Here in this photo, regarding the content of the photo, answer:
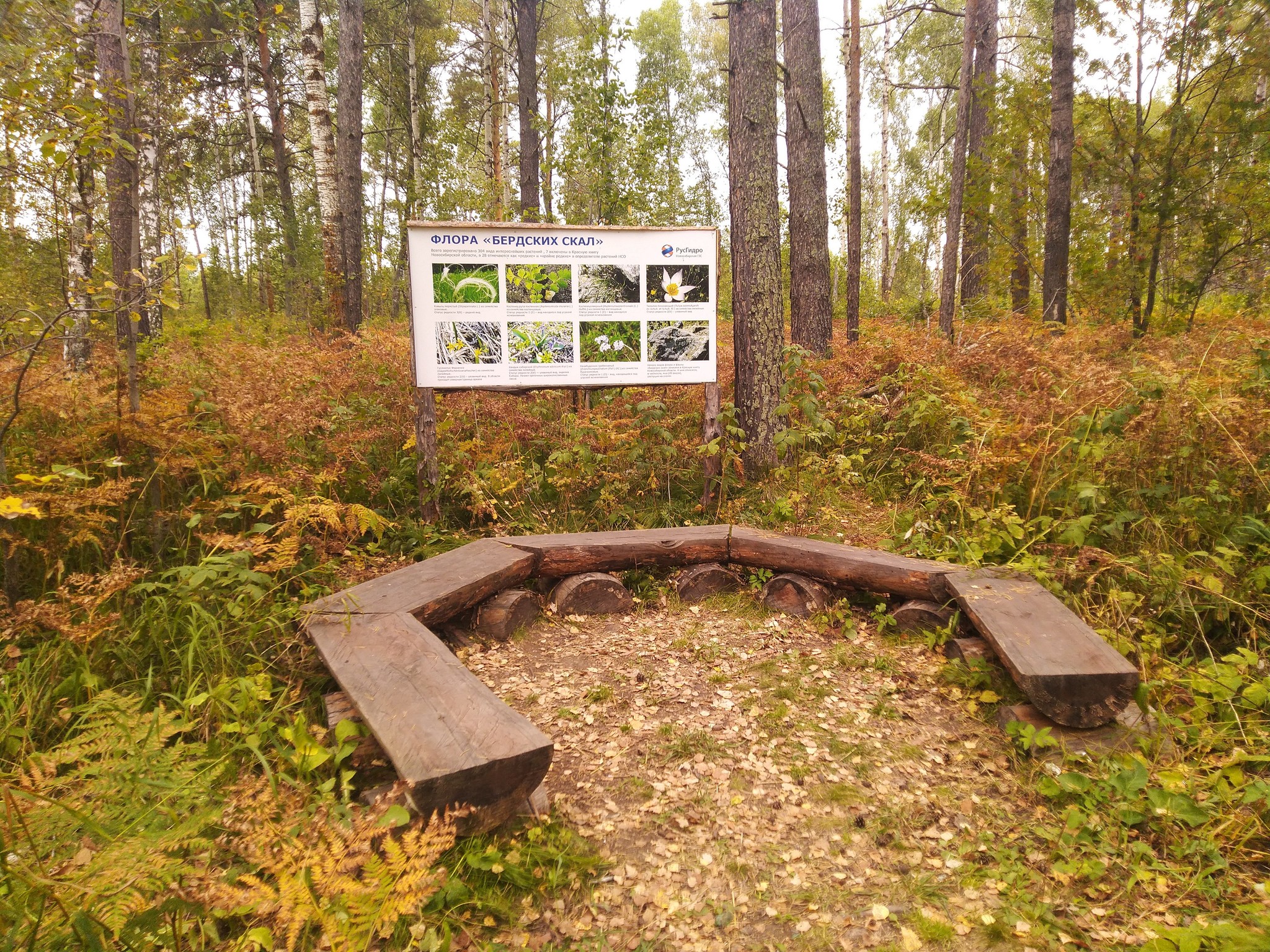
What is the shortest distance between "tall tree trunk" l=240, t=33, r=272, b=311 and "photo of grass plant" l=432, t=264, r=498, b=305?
46.3 feet

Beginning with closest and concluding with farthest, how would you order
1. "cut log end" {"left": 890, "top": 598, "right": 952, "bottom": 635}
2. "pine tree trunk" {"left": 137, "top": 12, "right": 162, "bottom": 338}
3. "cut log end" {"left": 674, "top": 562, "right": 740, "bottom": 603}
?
1. "cut log end" {"left": 890, "top": 598, "right": 952, "bottom": 635}
2. "cut log end" {"left": 674, "top": 562, "right": 740, "bottom": 603}
3. "pine tree trunk" {"left": 137, "top": 12, "right": 162, "bottom": 338}

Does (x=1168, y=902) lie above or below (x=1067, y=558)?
below

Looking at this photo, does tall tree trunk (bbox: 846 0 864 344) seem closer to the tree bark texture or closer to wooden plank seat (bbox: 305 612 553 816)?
the tree bark texture

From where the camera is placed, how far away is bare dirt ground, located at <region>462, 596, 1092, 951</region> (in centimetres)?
227

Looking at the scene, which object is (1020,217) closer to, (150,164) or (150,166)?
(150,166)

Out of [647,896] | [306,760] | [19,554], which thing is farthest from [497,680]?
[19,554]

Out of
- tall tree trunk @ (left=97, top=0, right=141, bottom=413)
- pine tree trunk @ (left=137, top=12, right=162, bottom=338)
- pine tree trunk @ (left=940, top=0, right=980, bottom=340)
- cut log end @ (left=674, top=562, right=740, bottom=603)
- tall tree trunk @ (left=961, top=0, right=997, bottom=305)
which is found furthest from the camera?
tall tree trunk @ (left=961, top=0, right=997, bottom=305)

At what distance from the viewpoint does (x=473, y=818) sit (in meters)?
2.38

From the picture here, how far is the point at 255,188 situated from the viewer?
66.5 feet

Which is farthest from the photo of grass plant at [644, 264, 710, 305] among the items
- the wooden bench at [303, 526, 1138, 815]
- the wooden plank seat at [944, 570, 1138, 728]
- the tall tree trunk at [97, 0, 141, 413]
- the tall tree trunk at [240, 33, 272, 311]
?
the tall tree trunk at [240, 33, 272, 311]

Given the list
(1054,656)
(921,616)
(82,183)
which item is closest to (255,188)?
(82,183)

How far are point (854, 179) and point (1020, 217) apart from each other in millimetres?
4021

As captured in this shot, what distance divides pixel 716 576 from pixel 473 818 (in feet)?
8.83

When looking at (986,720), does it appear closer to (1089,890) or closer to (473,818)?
(1089,890)
